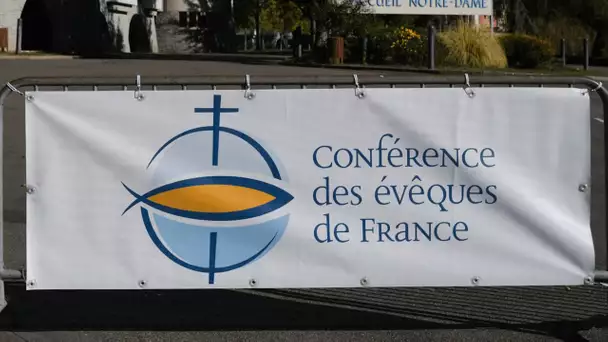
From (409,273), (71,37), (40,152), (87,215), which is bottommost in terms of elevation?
(409,273)

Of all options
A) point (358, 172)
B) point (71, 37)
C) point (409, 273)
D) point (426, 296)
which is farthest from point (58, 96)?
point (71, 37)

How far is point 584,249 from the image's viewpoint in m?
5.21

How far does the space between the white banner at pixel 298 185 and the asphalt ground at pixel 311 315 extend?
372 millimetres

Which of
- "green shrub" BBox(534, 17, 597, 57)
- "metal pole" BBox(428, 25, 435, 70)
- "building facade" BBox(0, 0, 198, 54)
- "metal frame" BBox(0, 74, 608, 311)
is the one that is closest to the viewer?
"metal frame" BBox(0, 74, 608, 311)

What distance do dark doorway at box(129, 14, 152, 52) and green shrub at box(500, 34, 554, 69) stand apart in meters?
29.3

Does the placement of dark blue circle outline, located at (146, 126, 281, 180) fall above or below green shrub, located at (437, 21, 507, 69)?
below

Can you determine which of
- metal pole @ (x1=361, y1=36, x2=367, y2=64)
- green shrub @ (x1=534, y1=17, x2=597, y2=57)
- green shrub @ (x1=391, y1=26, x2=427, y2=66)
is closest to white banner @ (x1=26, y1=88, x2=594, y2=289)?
green shrub @ (x1=391, y1=26, x2=427, y2=66)

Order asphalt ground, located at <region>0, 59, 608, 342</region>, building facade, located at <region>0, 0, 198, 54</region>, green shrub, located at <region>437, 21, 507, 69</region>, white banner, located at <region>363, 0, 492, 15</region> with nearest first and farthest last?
asphalt ground, located at <region>0, 59, 608, 342</region>, green shrub, located at <region>437, 21, 507, 69</region>, white banner, located at <region>363, 0, 492, 15</region>, building facade, located at <region>0, 0, 198, 54</region>

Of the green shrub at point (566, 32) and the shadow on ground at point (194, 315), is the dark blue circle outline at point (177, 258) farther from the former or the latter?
the green shrub at point (566, 32)

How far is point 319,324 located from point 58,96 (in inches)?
81.5

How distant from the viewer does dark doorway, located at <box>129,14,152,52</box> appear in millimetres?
56625

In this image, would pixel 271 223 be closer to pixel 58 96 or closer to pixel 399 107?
pixel 399 107

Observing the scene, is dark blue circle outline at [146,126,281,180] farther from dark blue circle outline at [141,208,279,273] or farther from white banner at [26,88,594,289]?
dark blue circle outline at [141,208,279,273]

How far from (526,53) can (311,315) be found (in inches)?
1110
